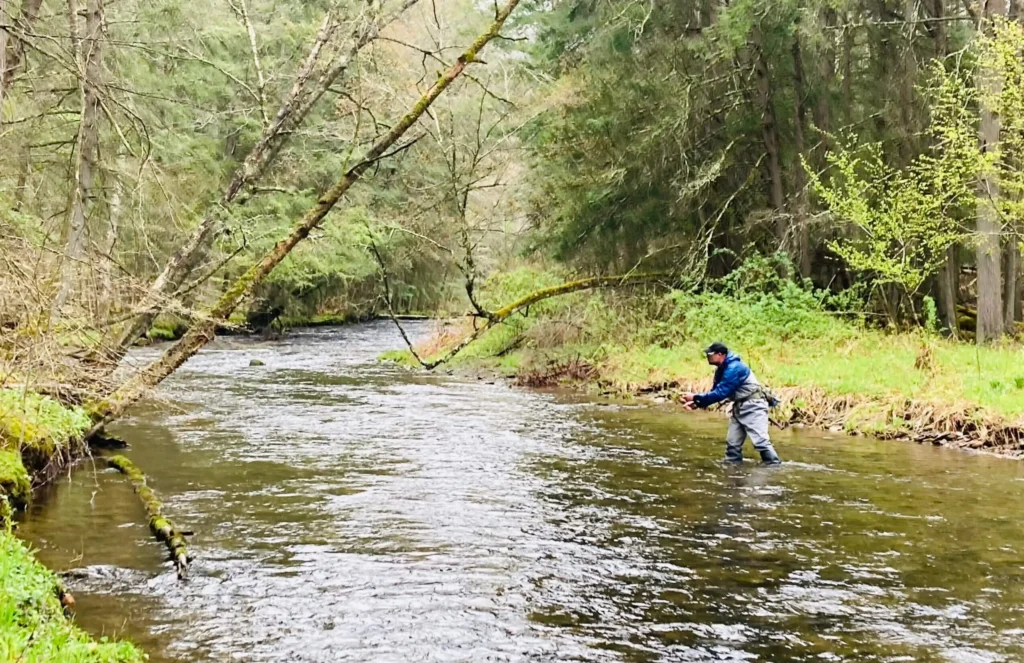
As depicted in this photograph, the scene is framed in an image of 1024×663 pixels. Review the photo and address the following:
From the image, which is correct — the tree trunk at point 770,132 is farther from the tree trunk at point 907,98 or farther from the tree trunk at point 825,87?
the tree trunk at point 907,98

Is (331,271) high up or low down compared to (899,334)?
up

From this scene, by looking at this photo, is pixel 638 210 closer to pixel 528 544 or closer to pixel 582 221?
pixel 582 221

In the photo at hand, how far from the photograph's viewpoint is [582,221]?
22.2 metres

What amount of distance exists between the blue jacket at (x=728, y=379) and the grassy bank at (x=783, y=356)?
3582 millimetres

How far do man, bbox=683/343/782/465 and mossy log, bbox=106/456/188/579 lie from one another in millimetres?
6235

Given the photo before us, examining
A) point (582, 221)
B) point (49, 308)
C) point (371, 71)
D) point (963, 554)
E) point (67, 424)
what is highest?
point (371, 71)

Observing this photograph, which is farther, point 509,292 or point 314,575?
point 509,292

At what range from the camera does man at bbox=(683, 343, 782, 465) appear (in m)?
11.2

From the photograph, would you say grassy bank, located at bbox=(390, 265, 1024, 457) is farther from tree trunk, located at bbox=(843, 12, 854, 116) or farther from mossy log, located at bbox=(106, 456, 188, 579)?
mossy log, located at bbox=(106, 456, 188, 579)

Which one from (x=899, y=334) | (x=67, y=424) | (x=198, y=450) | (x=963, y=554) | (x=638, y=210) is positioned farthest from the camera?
(x=638, y=210)

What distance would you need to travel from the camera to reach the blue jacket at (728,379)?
11.2 metres

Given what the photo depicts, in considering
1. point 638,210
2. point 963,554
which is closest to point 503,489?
point 963,554

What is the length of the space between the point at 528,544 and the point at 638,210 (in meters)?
15.1

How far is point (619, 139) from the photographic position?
2150 cm
